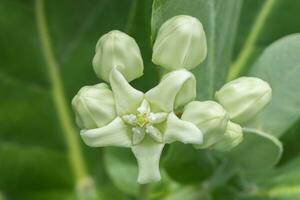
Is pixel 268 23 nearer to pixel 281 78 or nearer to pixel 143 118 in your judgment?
pixel 281 78

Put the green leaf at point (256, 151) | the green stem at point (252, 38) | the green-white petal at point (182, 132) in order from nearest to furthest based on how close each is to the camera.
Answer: the green-white petal at point (182, 132)
the green leaf at point (256, 151)
the green stem at point (252, 38)

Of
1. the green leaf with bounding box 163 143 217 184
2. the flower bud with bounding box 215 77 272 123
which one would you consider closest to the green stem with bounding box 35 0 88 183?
the green leaf with bounding box 163 143 217 184

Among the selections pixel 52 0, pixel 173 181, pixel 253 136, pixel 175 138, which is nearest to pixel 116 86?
pixel 175 138

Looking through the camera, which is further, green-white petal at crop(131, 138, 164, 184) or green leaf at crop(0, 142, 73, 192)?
green leaf at crop(0, 142, 73, 192)

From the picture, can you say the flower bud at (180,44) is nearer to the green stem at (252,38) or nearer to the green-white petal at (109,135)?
the green-white petal at (109,135)

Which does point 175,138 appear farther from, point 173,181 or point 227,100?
point 173,181

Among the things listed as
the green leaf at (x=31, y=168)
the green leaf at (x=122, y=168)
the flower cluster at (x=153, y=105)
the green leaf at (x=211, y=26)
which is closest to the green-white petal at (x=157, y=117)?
the flower cluster at (x=153, y=105)

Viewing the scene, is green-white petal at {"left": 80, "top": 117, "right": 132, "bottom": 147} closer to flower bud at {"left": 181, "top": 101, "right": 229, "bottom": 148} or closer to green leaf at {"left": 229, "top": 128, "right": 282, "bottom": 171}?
flower bud at {"left": 181, "top": 101, "right": 229, "bottom": 148}
